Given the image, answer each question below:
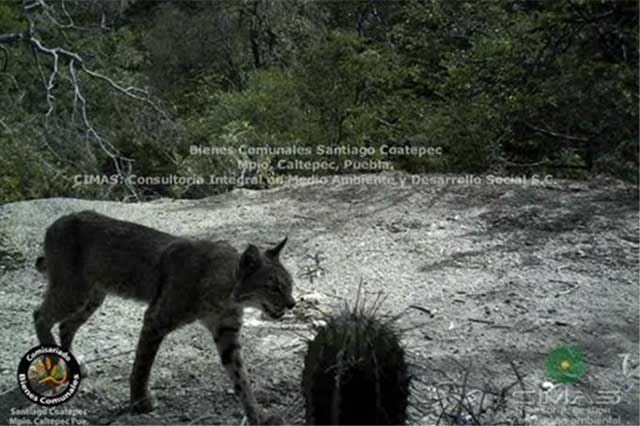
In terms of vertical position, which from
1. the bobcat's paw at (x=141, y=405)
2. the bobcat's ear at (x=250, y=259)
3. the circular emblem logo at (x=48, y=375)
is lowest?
the bobcat's paw at (x=141, y=405)

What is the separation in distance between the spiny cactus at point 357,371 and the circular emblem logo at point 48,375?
151cm

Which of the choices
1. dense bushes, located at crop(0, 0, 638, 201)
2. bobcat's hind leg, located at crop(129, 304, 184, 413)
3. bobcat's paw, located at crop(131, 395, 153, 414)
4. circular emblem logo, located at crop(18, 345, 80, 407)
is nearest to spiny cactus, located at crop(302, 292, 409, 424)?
bobcat's hind leg, located at crop(129, 304, 184, 413)

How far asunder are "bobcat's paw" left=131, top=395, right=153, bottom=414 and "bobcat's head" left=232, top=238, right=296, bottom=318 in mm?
751

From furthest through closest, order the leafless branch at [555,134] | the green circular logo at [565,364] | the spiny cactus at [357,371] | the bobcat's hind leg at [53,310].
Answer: the leafless branch at [555,134], the green circular logo at [565,364], the bobcat's hind leg at [53,310], the spiny cactus at [357,371]

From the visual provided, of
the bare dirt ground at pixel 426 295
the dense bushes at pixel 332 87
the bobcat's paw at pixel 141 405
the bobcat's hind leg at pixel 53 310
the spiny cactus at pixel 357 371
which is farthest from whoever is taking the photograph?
the dense bushes at pixel 332 87

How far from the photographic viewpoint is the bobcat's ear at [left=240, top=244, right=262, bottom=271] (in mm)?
4129

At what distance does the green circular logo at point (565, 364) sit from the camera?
16.1 feet

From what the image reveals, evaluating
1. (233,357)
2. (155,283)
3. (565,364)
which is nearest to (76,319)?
(155,283)

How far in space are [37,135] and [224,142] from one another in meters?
2.77

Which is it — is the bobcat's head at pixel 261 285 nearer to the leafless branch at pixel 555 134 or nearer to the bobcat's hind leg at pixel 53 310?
the bobcat's hind leg at pixel 53 310

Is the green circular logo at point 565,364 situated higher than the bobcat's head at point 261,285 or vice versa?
the bobcat's head at point 261,285

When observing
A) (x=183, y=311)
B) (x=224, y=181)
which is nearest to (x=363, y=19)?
(x=224, y=181)

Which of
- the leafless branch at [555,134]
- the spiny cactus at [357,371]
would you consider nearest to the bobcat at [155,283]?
the spiny cactus at [357,371]

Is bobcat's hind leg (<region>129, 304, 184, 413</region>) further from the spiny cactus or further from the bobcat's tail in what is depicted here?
the spiny cactus
